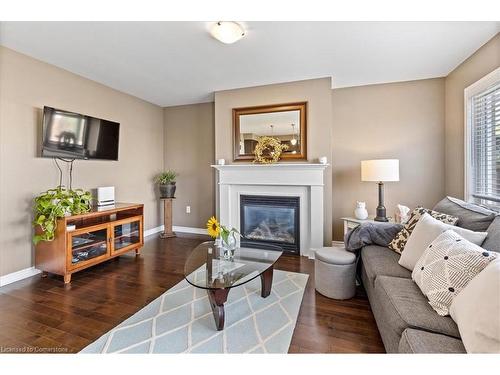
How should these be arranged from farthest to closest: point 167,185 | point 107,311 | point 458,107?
1. point 167,185
2. point 458,107
3. point 107,311

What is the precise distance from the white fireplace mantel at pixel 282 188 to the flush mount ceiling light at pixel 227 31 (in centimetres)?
162

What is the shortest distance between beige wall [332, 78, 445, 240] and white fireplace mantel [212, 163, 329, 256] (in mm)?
541

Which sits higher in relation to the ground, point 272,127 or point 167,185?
point 272,127

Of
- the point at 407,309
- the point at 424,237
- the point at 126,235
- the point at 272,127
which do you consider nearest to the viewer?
the point at 407,309

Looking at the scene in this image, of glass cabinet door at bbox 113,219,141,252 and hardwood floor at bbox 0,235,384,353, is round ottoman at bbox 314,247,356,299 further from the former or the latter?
glass cabinet door at bbox 113,219,141,252

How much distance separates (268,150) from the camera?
341 centimetres

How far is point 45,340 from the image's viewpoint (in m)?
1.54

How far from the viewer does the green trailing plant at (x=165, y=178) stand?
412 centimetres

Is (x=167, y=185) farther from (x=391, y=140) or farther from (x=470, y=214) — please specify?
(x=470, y=214)

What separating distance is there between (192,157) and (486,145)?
13.3 ft

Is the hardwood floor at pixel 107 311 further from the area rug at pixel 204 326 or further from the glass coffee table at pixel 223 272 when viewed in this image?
the glass coffee table at pixel 223 272

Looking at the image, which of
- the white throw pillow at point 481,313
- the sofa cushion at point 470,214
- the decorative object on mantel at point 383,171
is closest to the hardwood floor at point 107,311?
the white throw pillow at point 481,313

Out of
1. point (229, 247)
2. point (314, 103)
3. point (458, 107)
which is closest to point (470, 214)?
point (458, 107)
